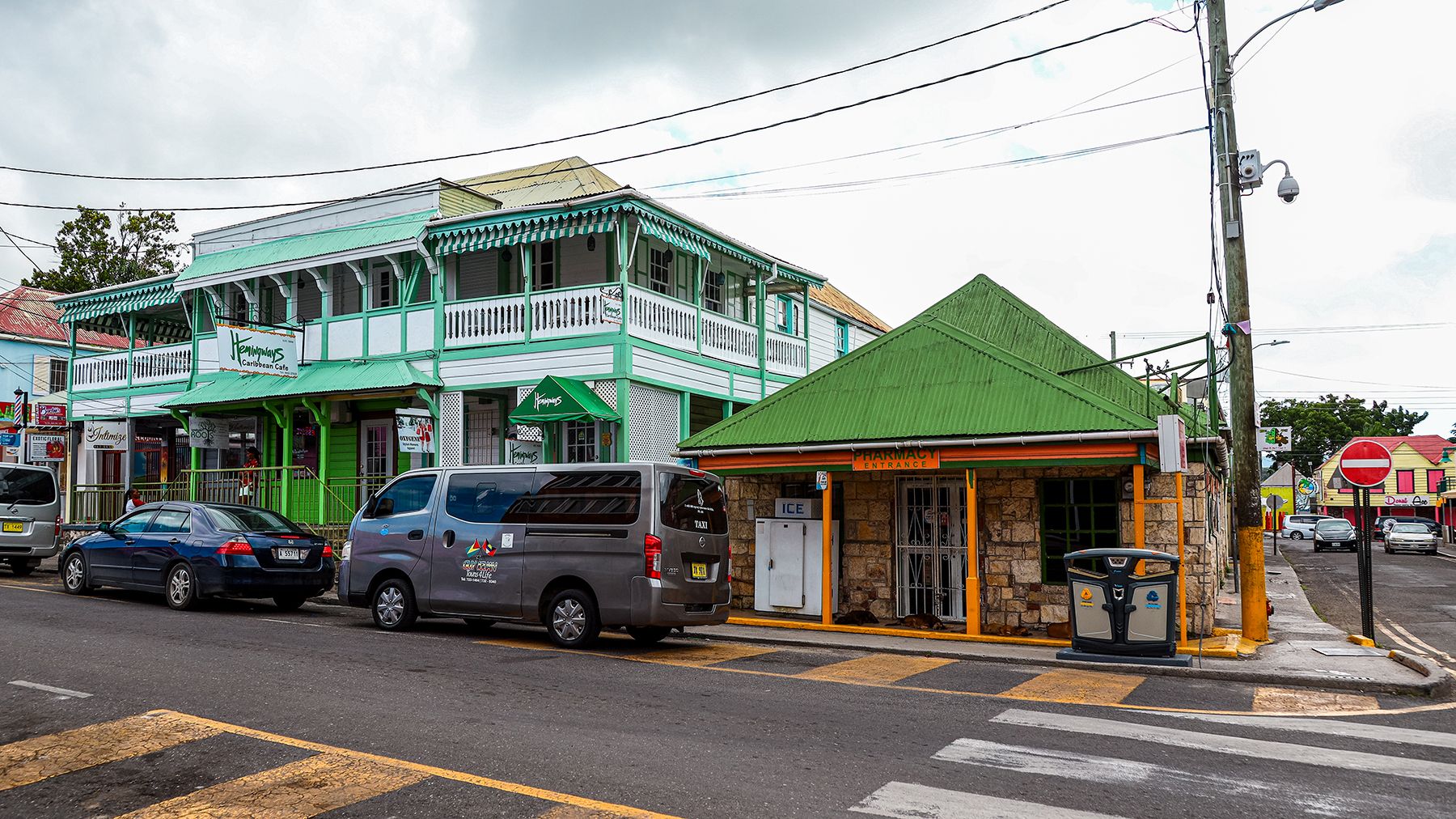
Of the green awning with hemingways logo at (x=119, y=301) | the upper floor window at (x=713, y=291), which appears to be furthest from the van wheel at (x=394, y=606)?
the green awning with hemingways logo at (x=119, y=301)

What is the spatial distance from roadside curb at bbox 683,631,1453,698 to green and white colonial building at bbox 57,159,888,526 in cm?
686

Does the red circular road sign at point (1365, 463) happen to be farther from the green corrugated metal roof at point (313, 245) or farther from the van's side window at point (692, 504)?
the green corrugated metal roof at point (313, 245)

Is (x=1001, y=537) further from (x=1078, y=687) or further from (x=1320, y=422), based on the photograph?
(x=1320, y=422)

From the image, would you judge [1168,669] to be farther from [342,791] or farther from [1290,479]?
[1290,479]

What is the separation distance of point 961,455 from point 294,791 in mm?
9819

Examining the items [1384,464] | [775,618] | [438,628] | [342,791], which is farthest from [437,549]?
[1384,464]

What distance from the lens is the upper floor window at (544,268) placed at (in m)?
19.9

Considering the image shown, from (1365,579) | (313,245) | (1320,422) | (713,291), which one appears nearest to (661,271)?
(713,291)

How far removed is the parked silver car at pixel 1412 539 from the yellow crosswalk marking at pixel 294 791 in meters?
48.2

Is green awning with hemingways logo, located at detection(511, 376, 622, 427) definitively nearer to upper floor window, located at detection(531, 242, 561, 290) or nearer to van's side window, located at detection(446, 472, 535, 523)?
upper floor window, located at detection(531, 242, 561, 290)

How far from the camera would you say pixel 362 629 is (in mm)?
12672

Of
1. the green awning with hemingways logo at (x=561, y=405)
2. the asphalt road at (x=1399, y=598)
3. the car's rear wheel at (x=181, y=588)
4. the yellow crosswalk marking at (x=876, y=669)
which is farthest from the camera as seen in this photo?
the green awning with hemingways logo at (x=561, y=405)

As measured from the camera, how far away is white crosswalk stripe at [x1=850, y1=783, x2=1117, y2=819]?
5.41 m

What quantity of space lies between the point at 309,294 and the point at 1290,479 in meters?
36.5
